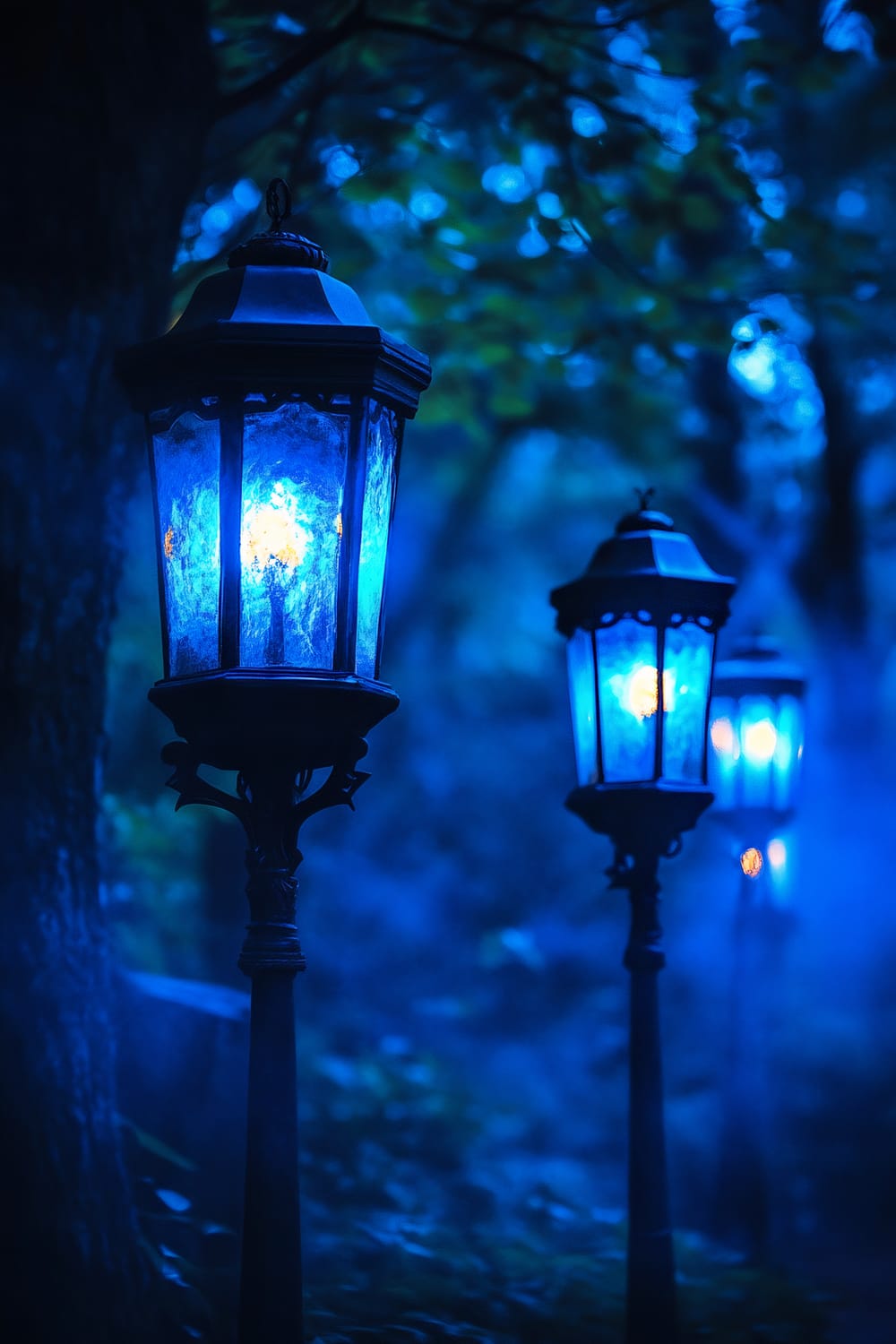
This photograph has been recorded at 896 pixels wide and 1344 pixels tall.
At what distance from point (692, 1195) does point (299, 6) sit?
35.0ft

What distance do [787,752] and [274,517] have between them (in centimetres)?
537

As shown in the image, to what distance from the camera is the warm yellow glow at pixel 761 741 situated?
848 cm

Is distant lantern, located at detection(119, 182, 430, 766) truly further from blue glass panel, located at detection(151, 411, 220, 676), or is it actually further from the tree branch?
the tree branch

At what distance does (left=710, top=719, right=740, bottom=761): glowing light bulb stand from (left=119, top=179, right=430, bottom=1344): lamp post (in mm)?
4982

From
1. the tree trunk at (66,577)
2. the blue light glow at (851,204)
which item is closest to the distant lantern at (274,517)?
the tree trunk at (66,577)

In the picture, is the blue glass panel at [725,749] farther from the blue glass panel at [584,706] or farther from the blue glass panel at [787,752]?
the blue glass panel at [584,706]

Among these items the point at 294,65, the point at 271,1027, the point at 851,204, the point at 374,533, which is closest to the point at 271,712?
the point at 374,533

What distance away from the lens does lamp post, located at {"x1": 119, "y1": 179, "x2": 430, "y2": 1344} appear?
3.68 meters

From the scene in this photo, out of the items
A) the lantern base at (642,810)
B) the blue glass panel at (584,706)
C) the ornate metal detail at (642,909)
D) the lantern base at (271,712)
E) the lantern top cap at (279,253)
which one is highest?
the lantern top cap at (279,253)

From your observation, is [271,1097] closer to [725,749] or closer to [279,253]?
[279,253]

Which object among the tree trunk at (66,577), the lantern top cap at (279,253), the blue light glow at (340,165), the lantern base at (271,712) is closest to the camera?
the lantern base at (271,712)

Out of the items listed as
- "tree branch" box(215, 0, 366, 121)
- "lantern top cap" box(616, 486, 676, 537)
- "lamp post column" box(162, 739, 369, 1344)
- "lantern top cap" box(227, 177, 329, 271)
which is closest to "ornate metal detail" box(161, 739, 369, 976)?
"lamp post column" box(162, 739, 369, 1344)

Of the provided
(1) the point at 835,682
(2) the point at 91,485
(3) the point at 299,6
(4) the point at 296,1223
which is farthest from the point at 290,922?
(1) the point at 835,682

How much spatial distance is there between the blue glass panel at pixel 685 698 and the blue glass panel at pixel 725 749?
2779 millimetres
